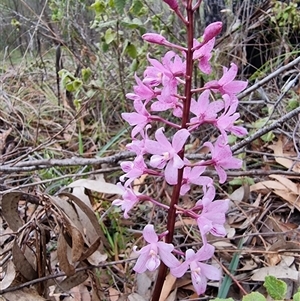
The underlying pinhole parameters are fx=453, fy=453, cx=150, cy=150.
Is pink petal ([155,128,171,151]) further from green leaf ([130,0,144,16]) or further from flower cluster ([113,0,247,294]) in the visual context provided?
green leaf ([130,0,144,16])

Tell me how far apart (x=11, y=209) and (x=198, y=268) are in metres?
0.67

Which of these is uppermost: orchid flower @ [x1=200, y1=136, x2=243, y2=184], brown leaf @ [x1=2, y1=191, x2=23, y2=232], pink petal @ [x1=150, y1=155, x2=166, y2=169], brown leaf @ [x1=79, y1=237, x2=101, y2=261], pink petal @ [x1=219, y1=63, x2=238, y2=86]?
pink petal @ [x1=219, y1=63, x2=238, y2=86]

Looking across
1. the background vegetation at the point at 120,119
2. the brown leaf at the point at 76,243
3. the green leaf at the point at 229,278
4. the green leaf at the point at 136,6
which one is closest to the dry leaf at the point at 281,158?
the background vegetation at the point at 120,119

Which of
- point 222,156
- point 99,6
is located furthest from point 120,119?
point 222,156

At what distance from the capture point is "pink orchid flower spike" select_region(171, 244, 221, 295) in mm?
943

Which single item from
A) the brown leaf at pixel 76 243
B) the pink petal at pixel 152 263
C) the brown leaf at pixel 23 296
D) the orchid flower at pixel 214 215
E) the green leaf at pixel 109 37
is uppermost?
the green leaf at pixel 109 37

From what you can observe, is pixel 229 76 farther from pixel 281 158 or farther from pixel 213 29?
pixel 281 158

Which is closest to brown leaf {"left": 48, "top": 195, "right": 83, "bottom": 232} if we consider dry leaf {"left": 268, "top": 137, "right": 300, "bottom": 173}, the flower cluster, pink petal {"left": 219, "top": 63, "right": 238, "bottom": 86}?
the flower cluster

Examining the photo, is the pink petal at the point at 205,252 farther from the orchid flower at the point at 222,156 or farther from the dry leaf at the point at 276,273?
the dry leaf at the point at 276,273

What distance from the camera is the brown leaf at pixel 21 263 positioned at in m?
1.27

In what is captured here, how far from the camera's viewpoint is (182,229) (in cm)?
176

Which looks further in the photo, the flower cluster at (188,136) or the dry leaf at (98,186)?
the dry leaf at (98,186)

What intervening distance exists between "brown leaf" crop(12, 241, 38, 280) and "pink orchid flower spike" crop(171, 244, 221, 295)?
0.53 meters

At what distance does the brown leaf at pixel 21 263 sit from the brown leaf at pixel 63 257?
0.09 m
